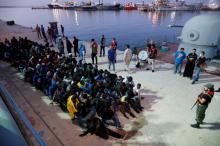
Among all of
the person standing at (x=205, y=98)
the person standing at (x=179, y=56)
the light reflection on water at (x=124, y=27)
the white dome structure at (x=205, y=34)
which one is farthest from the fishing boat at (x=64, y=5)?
the person standing at (x=205, y=98)

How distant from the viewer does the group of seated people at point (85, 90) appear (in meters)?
7.31

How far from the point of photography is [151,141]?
679 cm

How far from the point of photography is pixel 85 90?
29.4ft

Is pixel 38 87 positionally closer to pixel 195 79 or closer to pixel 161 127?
pixel 161 127

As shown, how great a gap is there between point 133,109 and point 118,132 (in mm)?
1723

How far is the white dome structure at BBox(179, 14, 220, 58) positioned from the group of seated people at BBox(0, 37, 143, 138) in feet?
28.3

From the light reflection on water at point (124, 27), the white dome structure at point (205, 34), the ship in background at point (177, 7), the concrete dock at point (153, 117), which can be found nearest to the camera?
the concrete dock at point (153, 117)

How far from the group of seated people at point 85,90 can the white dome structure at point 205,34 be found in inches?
340

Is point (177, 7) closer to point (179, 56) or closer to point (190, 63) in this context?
point (179, 56)

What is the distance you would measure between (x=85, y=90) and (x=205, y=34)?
36.2 ft

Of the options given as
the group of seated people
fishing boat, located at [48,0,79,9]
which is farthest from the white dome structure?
fishing boat, located at [48,0,79,9]

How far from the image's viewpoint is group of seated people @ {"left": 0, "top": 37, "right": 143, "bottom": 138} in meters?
7.31

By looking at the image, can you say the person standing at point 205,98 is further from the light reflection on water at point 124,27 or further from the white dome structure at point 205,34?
the light reflection on water at point 124,27

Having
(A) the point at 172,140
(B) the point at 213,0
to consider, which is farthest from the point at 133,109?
(B) the point at 213,0
